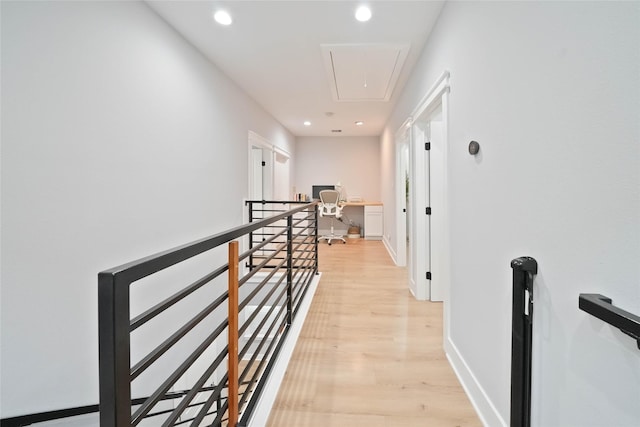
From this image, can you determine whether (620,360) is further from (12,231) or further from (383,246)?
(383,246)

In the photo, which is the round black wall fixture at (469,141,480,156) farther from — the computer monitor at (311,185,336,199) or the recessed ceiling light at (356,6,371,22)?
the computer monitor at (311,185,336,199)

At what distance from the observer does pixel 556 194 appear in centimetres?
100

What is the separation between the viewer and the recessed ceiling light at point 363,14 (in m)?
2.29

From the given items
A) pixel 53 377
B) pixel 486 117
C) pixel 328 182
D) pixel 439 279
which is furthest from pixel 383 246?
Result: pixel 53 377

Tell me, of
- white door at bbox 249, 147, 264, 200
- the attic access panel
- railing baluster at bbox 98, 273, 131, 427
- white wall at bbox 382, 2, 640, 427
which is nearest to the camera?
railing baluster at bbox 98, 273, 131, 427

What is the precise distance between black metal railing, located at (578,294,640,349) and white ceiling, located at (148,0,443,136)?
2245mm

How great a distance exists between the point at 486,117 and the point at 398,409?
1629 millimetres

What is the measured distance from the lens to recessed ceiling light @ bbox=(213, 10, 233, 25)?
7.74 ft

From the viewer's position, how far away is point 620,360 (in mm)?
771

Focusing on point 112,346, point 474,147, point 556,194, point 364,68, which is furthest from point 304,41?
point 112,346

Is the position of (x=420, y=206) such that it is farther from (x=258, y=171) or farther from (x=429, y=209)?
(x=258, y=171)

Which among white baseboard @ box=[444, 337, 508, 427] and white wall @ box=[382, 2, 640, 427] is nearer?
white wall @ box=[382, 2, 640, 427]

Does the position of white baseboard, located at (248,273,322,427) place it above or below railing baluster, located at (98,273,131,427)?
below

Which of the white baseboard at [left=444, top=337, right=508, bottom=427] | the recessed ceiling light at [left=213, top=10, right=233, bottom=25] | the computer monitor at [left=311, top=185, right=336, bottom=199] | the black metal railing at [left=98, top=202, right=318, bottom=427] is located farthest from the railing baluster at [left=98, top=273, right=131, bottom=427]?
the computer monitor at [left=311, top=185, right=336, bottom=199]
